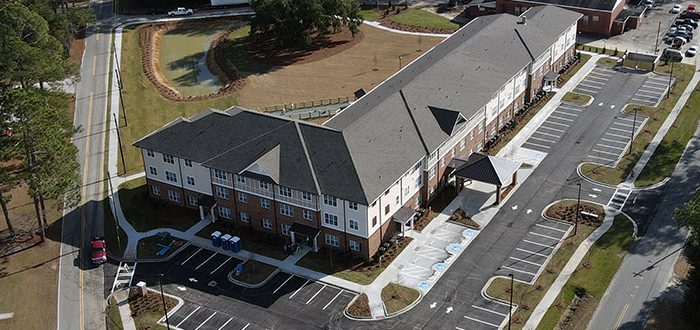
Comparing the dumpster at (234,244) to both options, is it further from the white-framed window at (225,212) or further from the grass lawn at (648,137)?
the grass lawn at (648,137)

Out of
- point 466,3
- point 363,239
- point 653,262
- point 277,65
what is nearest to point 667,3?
point 466,3

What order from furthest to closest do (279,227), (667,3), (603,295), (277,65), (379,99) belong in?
(667,3) → (277,65) → (379,99) → (279,227) → (603,295)

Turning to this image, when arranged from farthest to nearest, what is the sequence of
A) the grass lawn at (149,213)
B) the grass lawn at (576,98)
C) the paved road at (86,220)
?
the grass lawn at (576,98) → the grass lawn at (149,213) → the paved road at (86,220)

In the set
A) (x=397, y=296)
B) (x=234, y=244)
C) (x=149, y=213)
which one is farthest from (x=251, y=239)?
(x=397, y=296)

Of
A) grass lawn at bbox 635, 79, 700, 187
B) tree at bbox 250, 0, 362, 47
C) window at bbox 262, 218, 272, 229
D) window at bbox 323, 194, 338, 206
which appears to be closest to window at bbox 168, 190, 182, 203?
window at bbox 262, 218, 272, 229

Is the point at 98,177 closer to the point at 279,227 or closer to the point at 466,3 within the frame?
the point at 279,227

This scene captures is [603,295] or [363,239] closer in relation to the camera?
[603,295]

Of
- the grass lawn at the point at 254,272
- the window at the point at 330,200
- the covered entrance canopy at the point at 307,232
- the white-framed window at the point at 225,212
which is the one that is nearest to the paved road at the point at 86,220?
the white-framed window at the point at 225,212
